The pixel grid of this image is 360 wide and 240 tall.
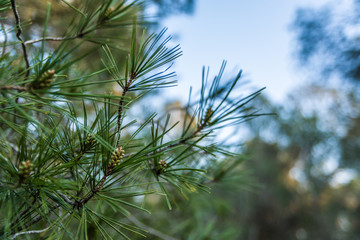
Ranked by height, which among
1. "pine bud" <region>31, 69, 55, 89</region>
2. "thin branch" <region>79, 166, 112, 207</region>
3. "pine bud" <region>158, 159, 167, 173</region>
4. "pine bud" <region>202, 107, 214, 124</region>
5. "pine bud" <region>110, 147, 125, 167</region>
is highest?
"pine bud" <region>202, 107, 214, 124</region>

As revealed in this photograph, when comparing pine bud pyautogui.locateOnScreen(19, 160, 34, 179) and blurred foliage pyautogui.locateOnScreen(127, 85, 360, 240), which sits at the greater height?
blurred foliage pyautogui.locateOnScreen(127, 85, 360, 240)

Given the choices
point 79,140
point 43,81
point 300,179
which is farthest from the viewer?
point 300,179

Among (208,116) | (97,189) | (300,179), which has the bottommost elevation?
(97,189)

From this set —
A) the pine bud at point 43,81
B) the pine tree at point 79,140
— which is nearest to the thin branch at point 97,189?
the pine tree at point 79,140

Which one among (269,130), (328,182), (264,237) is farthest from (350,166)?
(264,237)

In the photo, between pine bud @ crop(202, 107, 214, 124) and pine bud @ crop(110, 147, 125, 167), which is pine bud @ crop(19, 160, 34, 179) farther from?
pine bud @ crop(202, 107, 214, 124)

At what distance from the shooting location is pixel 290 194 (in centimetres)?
570

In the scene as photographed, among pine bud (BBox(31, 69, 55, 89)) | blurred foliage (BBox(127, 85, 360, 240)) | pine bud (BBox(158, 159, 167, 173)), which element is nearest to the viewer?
pine bud (BBox(31, 69, 55, 89))

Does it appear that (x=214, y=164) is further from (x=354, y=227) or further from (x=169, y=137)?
(x=354, y=227)

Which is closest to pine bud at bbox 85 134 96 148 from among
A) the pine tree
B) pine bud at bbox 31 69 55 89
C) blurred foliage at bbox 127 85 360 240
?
the pine tree

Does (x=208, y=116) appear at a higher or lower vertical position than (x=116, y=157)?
higher

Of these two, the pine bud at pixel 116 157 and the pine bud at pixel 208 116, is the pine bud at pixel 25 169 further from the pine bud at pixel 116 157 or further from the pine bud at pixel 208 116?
the pine bud at pixel 208 116

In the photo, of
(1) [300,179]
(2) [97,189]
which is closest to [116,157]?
(2) [97,189]

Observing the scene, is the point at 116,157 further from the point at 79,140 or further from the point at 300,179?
the point at 300,179
